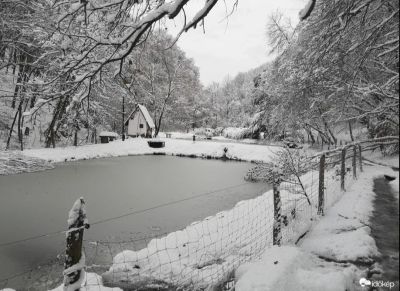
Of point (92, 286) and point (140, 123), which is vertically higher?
point (140, 123)

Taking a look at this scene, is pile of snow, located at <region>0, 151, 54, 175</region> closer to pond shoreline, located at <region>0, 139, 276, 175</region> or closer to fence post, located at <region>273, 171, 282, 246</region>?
pond shoreline, located at <region>0, 139, 276, 175</region>

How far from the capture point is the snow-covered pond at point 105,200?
28.0 feet

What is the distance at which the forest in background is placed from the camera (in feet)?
10.9

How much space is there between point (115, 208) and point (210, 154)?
20.2 m

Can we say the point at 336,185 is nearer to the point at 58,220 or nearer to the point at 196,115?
the point at 58,220

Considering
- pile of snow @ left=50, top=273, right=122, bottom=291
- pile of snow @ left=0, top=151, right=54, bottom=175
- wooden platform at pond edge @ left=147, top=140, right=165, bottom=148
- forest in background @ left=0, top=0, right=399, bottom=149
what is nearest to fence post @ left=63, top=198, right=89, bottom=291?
forest in background @ left=0, top=0, right=399, bottom=149

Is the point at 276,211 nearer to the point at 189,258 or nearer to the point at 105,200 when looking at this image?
the point at 189,258

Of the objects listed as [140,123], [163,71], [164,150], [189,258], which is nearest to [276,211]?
[189,258]

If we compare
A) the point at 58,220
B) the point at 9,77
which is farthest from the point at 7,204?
the point at 9,77

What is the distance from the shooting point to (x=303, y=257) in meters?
4.15

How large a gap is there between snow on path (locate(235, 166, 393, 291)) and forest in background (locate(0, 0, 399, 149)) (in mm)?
1425

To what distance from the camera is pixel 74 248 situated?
276 centimetres

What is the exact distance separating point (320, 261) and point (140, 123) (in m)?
43.0

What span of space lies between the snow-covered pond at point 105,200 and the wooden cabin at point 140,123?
21623 millimetres
